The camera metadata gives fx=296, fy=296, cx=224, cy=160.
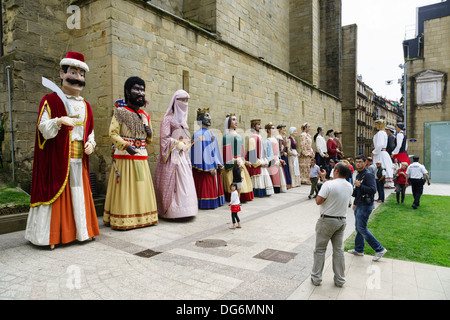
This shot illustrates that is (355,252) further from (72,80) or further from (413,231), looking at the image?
(72,80)

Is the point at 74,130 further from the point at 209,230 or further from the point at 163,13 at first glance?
the point at 163,13

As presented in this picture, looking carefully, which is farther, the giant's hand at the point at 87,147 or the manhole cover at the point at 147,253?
the giant's hand at the point at 87,147

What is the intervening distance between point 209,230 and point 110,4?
211 inches

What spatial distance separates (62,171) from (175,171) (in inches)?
90.7

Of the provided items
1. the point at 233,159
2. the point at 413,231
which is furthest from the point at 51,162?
the point at 413,231

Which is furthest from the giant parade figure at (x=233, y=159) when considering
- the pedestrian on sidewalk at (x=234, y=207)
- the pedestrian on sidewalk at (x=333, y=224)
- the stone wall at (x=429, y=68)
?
the stone wall at (x=429, y=68)

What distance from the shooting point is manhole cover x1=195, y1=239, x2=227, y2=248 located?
472cm

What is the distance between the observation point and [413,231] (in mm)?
5609

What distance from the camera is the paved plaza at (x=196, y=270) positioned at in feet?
10.0

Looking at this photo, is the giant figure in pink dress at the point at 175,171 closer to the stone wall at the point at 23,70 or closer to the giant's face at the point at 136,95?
the giant's face at the point at 136,95

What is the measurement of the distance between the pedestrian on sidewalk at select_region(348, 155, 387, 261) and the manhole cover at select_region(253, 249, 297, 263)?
3.20ft

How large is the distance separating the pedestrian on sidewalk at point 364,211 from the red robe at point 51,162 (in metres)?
4.42

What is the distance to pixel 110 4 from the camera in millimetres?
6527

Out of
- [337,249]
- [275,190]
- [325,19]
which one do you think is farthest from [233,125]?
[325,19]
